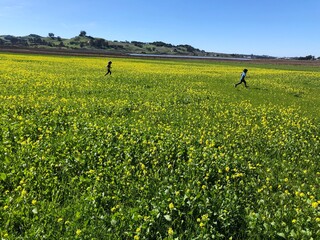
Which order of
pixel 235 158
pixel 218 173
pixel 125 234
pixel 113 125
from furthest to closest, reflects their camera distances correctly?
1. pixel 113 125
2. pixel 235 158
3. pixel 218 173
4. pixel 125 234

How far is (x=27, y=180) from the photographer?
7.04m

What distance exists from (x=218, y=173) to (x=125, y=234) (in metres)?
3.56

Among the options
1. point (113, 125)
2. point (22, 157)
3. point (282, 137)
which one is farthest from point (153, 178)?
point (282, 137)

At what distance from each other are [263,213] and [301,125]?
409 inches

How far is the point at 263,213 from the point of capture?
20.6ft

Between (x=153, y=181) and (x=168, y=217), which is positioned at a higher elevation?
(x=168, y=217)

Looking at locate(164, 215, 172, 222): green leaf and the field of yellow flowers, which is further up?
locate(164, 215, 172, 222): green leaf

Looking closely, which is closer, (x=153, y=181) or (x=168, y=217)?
(x=168, y=217)

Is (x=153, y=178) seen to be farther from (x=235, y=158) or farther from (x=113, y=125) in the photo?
(x=113, y=125)

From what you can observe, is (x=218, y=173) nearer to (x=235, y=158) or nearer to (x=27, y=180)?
(x=235, y=158)

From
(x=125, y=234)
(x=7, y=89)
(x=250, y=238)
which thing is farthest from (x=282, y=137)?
(x=7, y=89)

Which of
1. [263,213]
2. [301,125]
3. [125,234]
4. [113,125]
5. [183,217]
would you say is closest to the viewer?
[125,234]

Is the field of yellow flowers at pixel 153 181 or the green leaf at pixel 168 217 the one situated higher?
Answer: the green leaf at pixel 168 217

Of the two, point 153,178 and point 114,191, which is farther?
point 153,178
